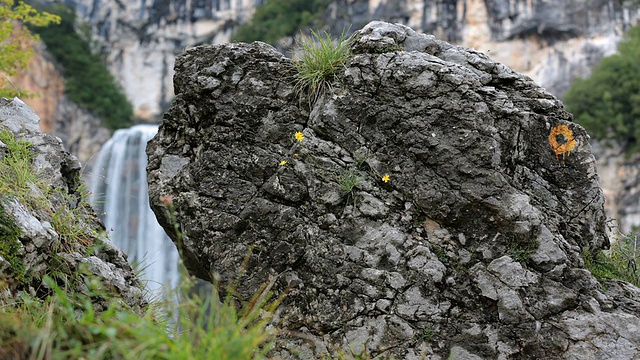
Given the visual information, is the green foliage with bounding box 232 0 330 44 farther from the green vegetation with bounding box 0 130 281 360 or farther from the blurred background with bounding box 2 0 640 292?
the green vegetation with bounding box 0 130 281 360

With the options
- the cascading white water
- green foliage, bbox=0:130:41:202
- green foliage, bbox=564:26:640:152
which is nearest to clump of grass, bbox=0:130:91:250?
green foliage, bbox=0:130:41:202

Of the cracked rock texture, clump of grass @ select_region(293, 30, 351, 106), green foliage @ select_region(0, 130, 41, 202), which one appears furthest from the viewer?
clump of grass @ select_region(293, 30, 351, 106)

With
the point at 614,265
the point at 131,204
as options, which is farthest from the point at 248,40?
the point at 614,265

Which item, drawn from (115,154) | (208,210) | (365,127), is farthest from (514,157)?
(115,154)

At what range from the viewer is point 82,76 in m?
33.6

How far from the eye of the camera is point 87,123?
3234 centimetres

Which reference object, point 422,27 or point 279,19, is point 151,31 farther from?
point 422,27

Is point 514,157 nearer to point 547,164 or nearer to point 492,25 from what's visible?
point 547,164

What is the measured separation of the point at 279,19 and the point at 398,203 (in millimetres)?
32715

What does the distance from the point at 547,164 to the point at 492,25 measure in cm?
3009

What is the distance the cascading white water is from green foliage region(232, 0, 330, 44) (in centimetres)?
1184

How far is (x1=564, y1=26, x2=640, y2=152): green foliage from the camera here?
26.4 meters

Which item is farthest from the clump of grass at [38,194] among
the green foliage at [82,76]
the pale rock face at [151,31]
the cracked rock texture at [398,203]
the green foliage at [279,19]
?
the pale rock face at [151,31]

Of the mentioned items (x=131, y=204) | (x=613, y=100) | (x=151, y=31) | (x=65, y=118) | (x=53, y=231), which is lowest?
(x=131, y=204)
